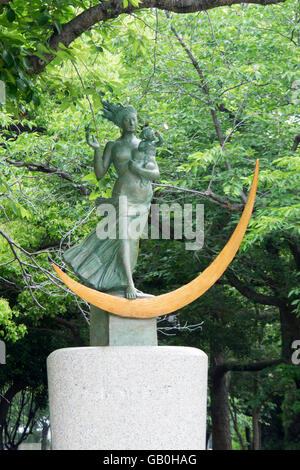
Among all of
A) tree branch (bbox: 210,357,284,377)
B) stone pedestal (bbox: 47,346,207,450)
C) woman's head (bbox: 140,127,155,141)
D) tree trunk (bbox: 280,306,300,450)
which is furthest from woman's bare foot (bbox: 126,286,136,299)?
tree branch (bbox: 210,357,284,377)

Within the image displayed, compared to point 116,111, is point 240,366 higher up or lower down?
lower down

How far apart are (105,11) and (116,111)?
1.05 m

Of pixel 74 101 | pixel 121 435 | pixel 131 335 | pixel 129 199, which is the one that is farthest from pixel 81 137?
pixel 121 435

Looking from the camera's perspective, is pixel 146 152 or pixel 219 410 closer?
pixel 146 152

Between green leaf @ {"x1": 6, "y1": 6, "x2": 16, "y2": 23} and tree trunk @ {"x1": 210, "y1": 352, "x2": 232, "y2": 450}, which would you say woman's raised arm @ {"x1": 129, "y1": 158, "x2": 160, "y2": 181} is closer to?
green leaf @ {"x1": 6, "y1": 6, "x2": 16, "y2": 23}

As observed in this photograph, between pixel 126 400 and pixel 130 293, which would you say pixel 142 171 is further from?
pixel 126 400

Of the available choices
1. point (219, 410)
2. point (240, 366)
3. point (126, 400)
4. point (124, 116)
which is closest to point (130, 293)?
point (126, 400)

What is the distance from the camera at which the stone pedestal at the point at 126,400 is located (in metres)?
6.34

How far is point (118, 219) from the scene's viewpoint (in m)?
7.30

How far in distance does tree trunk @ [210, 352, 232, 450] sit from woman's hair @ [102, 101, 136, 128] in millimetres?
11621

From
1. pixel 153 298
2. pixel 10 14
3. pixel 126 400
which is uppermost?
pixel 10 14

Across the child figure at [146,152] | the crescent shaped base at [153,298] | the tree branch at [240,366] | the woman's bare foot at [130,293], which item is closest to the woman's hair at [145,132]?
the child figure at [146,152]

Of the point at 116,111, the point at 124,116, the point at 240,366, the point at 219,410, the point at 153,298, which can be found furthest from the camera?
the point at 219,410

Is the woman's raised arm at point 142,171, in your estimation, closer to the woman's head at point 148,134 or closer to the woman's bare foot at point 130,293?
the woman's head at point 148,134
